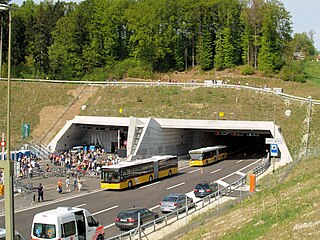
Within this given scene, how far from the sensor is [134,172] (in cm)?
4028

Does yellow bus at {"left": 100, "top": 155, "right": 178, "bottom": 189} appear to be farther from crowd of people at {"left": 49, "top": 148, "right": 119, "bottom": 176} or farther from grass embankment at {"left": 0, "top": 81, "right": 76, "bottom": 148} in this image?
grass embankment at {"left": 0, "top": 81, "right": 76, "bottom": 148}

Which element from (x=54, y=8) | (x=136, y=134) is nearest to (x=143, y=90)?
(x=136, y=134)

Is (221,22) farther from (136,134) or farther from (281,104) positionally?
(136,134)

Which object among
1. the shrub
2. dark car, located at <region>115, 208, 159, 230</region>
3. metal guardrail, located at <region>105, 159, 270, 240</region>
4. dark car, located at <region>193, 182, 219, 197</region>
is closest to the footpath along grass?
metal guardrail, located at <region>105, 159, 270, 240</region>

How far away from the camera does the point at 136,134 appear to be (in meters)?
54.4

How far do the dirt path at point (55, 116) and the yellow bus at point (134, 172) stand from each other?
21.2 m

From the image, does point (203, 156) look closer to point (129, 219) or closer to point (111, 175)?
point (111, 175)

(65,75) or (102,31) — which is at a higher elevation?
(102,31)

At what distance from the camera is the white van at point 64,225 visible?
64.8 feet

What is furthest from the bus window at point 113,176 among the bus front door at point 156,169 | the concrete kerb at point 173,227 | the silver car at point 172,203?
the concrete kerb at point 173,227

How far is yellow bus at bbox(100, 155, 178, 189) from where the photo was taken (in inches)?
1518

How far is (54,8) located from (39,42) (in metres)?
21.0

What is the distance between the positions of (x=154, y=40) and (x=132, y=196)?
58508 millimetres

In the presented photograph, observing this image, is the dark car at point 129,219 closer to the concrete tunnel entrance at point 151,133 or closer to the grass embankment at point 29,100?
the concrete tunnel entrance at point 151,133
